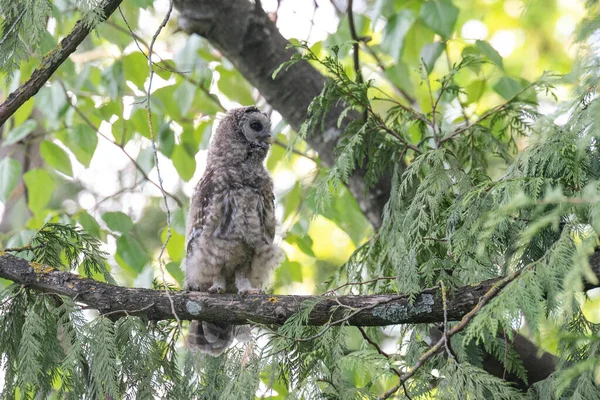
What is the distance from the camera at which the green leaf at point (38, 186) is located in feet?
12.1

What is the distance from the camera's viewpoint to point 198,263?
3.22 m

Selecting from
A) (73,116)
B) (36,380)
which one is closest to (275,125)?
(73,116)

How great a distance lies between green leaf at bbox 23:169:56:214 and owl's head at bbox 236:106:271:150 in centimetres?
106

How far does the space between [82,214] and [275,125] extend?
1110mm

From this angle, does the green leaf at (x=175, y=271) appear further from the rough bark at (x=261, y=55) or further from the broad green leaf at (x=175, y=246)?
the rough bark at (x=261, y=55)

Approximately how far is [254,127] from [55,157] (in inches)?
43.7

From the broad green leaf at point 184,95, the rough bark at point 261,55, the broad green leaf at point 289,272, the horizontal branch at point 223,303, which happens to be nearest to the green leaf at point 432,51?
the rough bark at point 261,55

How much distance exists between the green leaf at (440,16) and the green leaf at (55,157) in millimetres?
1988

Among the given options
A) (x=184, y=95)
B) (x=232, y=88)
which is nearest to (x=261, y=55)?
(x=184, y=95)

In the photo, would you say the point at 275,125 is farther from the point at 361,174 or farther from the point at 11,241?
the point at 11,241

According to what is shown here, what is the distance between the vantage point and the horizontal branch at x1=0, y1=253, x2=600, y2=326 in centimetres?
196

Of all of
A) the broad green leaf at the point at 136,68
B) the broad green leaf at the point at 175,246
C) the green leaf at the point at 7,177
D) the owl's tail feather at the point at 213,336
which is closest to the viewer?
the owl's tail feather at the point at 213,336

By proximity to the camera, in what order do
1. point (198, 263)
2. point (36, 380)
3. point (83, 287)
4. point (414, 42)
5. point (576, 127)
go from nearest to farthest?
point (576, 127), point (36, 380), point (83, 287), point (198, 263), point (414, 42)

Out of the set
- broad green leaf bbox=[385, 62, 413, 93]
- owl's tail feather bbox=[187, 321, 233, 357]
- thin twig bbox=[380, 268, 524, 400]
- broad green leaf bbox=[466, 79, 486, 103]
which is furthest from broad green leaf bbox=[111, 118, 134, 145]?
thin twig bbox=[380, 268, 524, 400]
